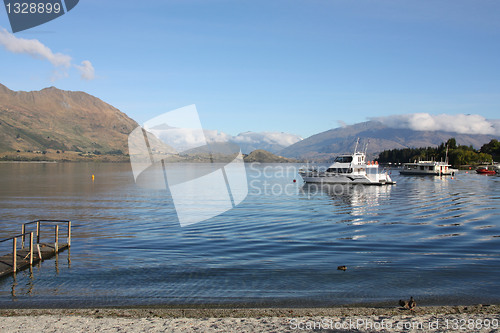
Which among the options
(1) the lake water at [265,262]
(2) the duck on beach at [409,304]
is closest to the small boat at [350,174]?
(1) the lake water at [265,262]

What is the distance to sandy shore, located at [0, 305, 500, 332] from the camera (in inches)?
524

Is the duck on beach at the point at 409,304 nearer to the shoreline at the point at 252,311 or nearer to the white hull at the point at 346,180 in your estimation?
the shoreline at the point at 252,311

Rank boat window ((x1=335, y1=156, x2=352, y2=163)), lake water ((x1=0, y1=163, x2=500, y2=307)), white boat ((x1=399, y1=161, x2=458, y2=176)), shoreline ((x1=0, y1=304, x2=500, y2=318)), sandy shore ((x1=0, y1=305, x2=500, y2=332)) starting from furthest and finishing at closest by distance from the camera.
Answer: white boat ((x1=399, y1=161, x2=458, y2=176)), boat window ((x1=335, y1=156, x2=352, y2=163)), lake water ((x1=0, y1=163, x2=500, y2=307)), shoreline ((x1=0, y1=304, x2=500, y2=318)), sandy shore ((x1=0, y1=305, x2=500, y2=332))

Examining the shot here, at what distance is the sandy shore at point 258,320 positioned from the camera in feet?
43.7

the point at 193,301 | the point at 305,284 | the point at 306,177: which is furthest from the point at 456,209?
the point at 306,177

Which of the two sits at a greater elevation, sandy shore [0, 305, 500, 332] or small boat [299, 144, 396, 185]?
small boat [299, 144, 396, 185]

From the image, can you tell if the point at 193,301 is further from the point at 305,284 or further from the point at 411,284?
the point at 411,284

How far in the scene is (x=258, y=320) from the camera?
14.2 m

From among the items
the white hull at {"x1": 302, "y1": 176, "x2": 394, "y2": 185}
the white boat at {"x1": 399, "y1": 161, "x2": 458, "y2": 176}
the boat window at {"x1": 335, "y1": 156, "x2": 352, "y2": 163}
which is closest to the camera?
the white hull at {"x1": 302, "y1": 176, "x2": 394, "y2": 185}

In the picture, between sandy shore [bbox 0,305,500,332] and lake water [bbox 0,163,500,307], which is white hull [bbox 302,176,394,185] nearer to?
lake water [bbox 0,163,500,307]

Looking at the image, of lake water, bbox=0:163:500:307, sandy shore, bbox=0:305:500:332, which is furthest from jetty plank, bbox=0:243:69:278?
sandy shore, bbox=0:305:500:332

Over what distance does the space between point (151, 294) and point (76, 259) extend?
894 cm

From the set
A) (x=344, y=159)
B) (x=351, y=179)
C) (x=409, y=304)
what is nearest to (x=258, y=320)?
(x=409, y=304)

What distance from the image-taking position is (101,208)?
5100 cm
